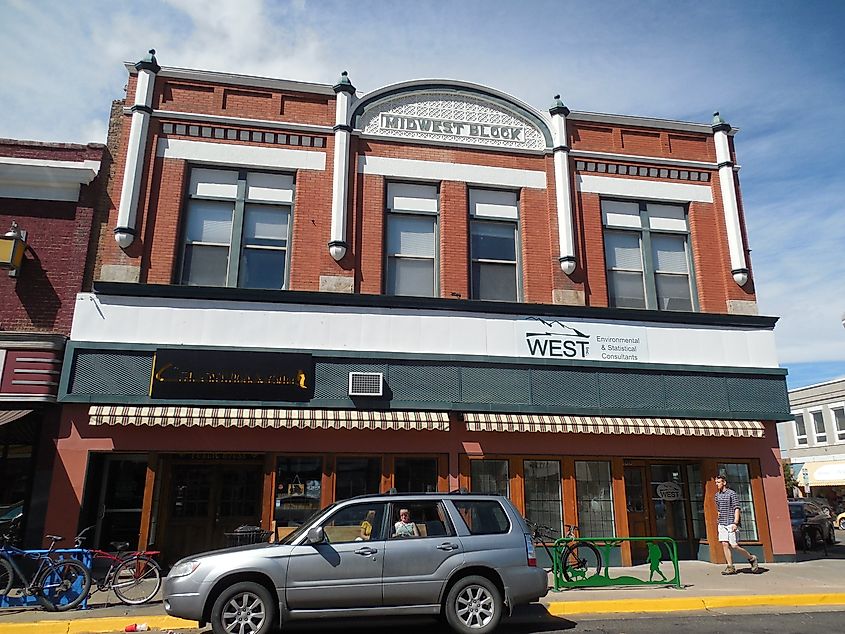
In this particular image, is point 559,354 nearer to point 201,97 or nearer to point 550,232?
point 550,232

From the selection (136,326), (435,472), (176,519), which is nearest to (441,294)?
(435,472)

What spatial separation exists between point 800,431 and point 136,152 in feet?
126

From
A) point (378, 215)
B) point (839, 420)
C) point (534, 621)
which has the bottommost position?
point (534, 621)

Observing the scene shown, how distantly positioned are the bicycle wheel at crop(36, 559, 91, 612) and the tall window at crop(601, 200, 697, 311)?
37.0 ft

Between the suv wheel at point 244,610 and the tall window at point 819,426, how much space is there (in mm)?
36540

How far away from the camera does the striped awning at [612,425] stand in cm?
1240

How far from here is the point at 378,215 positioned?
13.8 m

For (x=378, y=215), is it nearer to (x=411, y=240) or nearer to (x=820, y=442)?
(x=411, y=240)

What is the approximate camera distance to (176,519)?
12.3 m

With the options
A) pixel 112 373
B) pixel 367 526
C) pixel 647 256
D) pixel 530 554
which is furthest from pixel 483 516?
pixel 647 256

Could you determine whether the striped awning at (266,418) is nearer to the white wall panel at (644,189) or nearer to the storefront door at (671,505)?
the storefront door at (671,505)

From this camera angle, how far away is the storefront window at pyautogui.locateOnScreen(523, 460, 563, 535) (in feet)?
42.0

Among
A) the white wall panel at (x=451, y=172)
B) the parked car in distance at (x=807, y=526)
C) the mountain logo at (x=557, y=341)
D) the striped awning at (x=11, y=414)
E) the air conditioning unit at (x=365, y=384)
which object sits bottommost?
the parked car in distance at (x=807, y=526)

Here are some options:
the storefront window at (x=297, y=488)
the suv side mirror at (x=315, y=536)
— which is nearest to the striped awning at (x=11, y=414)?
the storefront window at (x=297, y=488)
